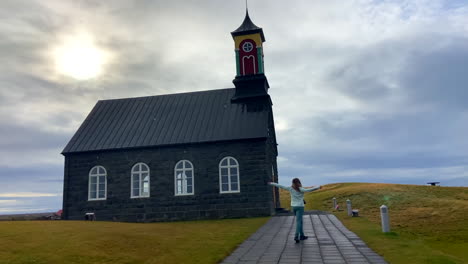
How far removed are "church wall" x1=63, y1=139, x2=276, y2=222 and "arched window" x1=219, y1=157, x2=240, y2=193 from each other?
282mm

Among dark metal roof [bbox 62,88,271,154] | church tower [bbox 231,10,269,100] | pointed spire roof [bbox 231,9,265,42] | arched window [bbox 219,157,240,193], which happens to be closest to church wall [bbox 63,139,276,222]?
arched window [bbox 219,157,240,193]

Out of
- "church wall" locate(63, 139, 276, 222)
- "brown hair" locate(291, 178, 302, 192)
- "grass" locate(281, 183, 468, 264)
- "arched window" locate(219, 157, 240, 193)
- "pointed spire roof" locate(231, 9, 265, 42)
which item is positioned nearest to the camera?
"grass" locate(281, 183, 468, 264)

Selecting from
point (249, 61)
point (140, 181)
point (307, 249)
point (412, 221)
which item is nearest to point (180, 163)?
point (140, 181)

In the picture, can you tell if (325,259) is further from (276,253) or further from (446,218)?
(446,218)

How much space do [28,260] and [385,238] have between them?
38.0 ft

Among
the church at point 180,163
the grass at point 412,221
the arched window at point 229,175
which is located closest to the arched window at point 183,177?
the church at point 180,163

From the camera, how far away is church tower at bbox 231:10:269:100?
2900cm

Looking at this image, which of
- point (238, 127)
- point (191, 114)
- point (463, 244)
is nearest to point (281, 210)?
point (238, 127)

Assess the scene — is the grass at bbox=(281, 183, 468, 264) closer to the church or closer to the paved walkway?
the paved walkway

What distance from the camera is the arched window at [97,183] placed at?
26562 mm

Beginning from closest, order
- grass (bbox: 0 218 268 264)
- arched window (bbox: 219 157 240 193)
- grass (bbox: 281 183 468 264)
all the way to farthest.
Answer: grass (bbox: 0 218 268 264), grass (bbox: 281 183 468 264), arched window (bbox: 219 157 240 193)

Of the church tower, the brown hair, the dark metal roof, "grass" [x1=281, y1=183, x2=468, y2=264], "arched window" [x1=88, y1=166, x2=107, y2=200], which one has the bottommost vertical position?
"grass" [x1=281, y1=183, x2=468, y2=264]

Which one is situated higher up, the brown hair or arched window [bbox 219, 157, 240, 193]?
arched window [bbox 219, 157, 240, 193]

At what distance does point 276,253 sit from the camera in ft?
35.9
